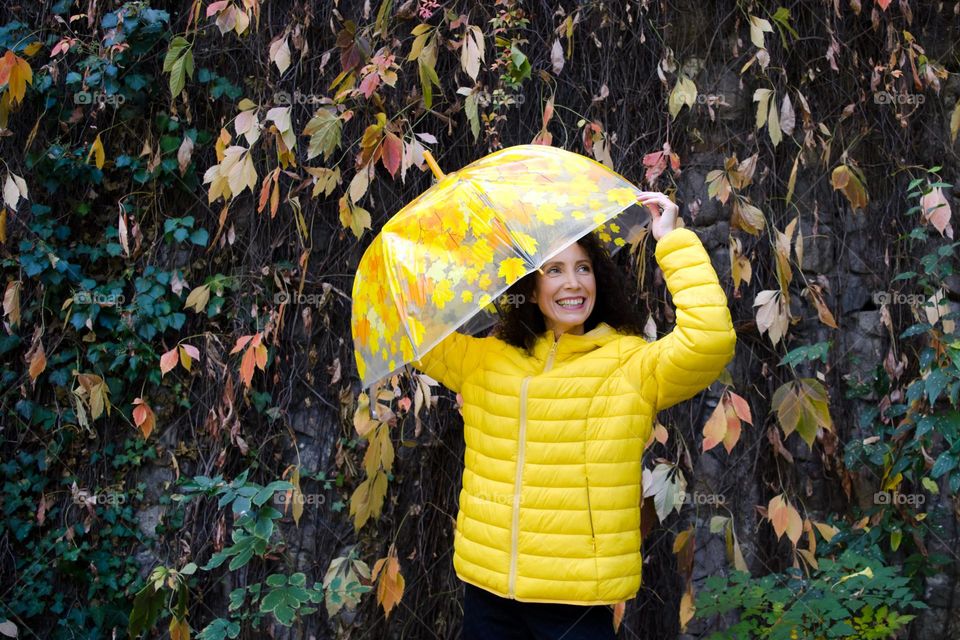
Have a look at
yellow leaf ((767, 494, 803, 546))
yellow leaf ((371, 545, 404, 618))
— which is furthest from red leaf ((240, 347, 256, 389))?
yellow leaf ((767, 494, 803, 546))

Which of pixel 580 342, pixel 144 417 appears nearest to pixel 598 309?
pixel 580 342

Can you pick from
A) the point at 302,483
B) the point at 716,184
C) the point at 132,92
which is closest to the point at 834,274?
the point at 716,184

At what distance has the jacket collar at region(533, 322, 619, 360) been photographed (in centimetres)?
188

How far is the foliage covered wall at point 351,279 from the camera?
271 centimetres

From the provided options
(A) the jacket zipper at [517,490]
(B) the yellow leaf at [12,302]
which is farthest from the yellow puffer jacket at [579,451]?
(B) the yellow leaf at [12,302]

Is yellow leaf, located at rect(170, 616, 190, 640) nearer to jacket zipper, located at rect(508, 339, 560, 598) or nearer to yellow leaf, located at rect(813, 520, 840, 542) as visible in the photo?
jacket zipper, located at rect(508, 339, 560, 598)

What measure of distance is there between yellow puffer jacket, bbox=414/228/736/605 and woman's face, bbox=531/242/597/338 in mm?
55

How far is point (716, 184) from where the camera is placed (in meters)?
2.49

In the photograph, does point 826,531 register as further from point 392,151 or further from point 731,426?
point 392,151

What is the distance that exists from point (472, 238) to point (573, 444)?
43 centimetres

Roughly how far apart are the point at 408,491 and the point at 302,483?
32cm

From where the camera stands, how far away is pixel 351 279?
288 centimetres

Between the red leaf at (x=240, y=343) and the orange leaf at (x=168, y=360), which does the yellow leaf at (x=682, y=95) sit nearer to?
the red leaf at (x=240, y=343)

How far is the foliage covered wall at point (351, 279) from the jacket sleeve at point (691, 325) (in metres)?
0.90
